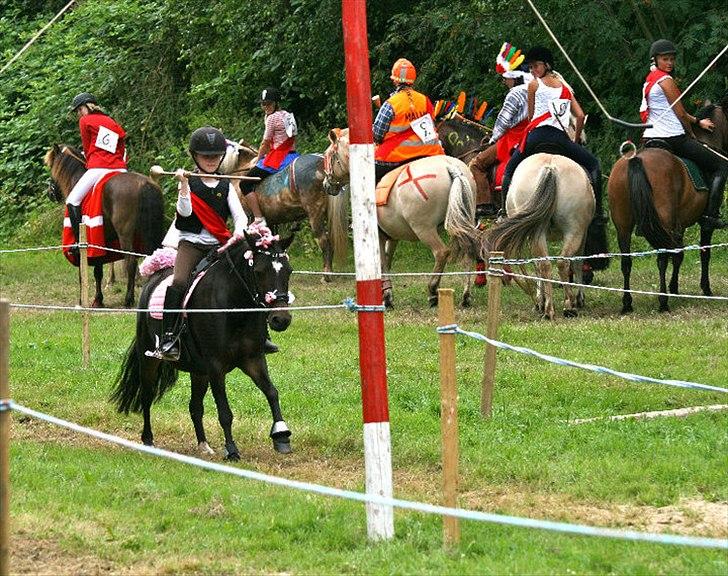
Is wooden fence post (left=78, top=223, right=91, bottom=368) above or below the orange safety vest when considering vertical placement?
below

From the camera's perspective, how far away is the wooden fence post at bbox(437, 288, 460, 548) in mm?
7379

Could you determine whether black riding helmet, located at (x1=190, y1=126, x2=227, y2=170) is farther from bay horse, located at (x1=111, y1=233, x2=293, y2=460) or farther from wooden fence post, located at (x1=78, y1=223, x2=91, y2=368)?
wooden fence post, located at (x1=78, y1=223, x2=91, y2=368)

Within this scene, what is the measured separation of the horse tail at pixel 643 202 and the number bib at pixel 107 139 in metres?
6.64

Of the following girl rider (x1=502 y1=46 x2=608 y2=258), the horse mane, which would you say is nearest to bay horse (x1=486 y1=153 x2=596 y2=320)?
girl rider (x1=502 y1=46 x2=608 y2=258)

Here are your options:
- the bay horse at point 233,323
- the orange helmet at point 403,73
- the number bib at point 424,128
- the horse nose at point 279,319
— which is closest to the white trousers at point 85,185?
the orange helmet at point 403,73

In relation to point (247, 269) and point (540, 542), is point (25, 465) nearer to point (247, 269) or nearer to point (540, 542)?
point (247, 269)

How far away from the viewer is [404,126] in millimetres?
17047

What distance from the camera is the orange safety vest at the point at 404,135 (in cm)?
1702

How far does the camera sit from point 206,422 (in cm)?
1171

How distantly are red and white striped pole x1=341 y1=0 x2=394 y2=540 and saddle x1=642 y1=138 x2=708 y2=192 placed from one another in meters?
9.22

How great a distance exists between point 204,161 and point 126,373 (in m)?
1.79

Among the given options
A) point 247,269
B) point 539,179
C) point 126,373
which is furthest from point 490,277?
point 539,179

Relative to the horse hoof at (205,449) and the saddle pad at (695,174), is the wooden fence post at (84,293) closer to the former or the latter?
the horse hoof at (205,449)

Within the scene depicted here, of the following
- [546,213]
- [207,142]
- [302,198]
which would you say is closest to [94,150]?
[302,198]
